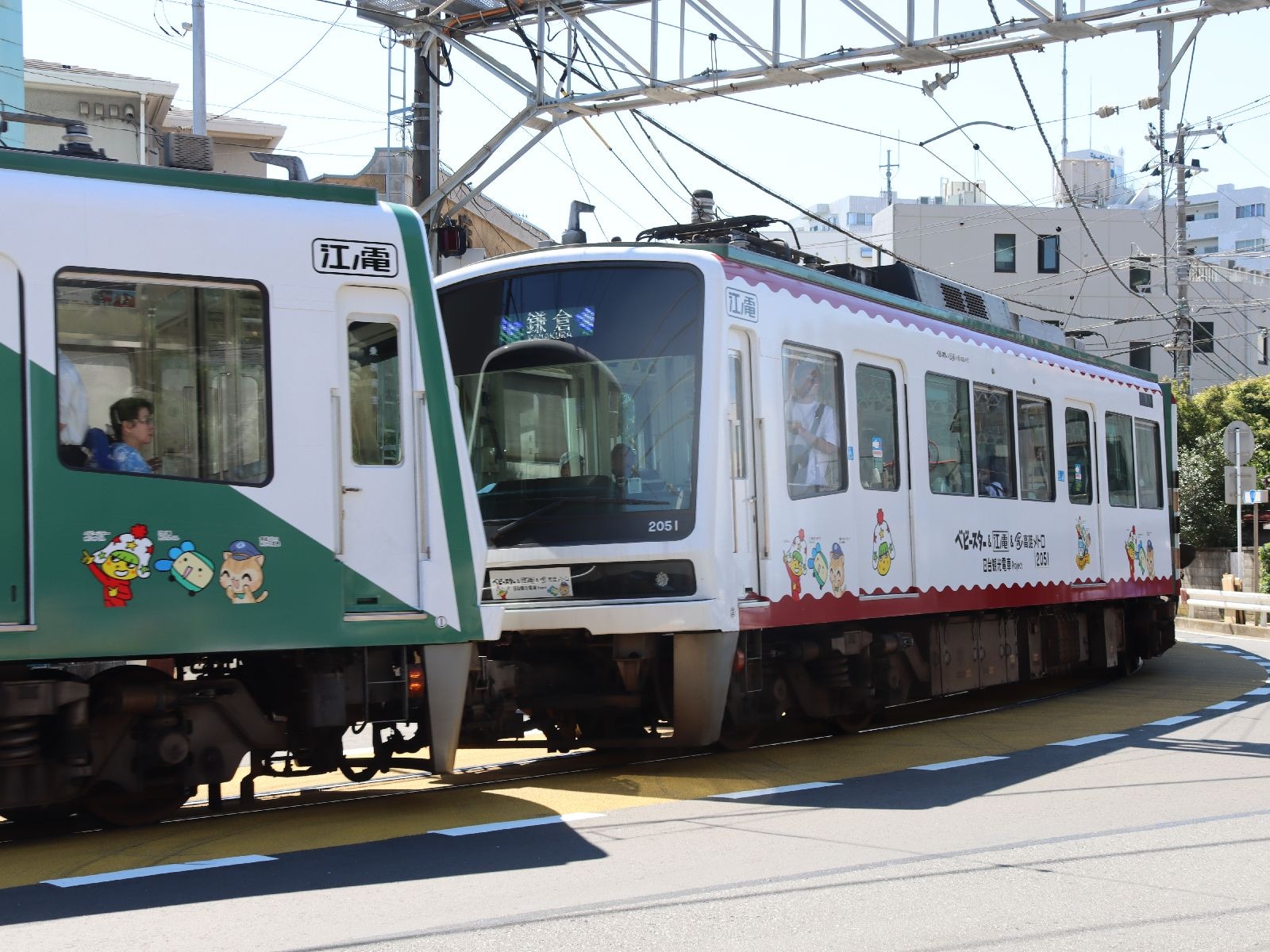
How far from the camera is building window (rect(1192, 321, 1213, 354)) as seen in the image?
5989 centimetres

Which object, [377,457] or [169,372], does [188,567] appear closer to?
[169,372]

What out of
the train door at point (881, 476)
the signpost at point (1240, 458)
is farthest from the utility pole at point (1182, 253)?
the train door at point (881, 476)

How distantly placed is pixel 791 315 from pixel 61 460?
16.8 ft

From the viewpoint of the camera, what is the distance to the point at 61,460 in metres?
7.02

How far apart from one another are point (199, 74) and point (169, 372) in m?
13.5

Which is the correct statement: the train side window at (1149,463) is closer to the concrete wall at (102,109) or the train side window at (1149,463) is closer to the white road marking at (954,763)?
the white road marking at (954,763)

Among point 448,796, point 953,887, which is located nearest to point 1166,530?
point 448,796

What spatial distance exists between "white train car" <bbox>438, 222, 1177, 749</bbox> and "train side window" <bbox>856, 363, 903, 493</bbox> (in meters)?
0.02

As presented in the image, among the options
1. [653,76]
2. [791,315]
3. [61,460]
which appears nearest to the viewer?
[61,460]

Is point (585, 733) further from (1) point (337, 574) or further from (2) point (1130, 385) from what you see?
(2) point (1130, 385)

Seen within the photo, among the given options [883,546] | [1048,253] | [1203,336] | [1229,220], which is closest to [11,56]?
[883,546]

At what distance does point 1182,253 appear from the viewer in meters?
38.9

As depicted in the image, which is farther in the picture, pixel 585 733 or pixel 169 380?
pixel 585 733

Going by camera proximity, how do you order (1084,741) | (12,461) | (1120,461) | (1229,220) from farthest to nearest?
(1229,220) < (1120,461) < (1084,741) < (12,461)
